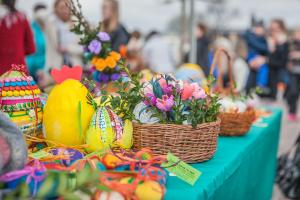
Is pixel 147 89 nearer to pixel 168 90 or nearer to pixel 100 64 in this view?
pixel 168 90

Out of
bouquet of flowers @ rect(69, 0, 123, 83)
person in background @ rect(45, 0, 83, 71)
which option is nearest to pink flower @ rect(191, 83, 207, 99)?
bouquet of flowers @ rect(69, 0, 123, 83)

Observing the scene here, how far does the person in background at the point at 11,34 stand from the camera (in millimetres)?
2256

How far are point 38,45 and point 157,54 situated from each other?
77.2 inches

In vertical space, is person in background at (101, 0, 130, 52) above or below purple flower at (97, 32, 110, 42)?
above

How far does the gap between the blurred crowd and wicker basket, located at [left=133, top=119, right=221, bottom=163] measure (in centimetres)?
78

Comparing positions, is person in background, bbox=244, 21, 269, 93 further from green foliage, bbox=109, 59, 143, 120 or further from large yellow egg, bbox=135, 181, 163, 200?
large yellow egg, bbox=135, 181, 163, 200

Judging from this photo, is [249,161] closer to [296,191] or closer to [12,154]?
[12,154]

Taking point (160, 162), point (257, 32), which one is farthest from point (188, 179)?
point (257, 32)

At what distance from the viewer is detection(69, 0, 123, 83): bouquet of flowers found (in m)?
2.06

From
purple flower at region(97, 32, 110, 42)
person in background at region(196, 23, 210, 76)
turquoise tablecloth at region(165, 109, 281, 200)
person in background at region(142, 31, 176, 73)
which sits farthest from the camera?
person in background at region(196, 23, 210, 76)

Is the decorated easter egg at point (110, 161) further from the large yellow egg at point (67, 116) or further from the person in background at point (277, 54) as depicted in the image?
the person in background at point (277, 54)

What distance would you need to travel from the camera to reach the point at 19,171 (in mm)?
970

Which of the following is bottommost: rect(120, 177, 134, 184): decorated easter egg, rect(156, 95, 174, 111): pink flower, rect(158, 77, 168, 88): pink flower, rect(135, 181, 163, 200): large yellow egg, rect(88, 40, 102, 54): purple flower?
rect(135, 181, 163, 200): large yellow egg

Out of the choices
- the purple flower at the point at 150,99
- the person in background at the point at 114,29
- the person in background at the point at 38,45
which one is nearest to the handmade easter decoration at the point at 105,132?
the purple flower at the point at 150,99
